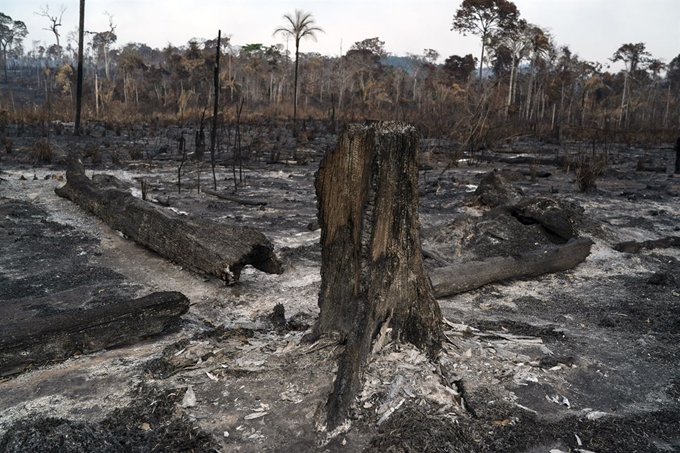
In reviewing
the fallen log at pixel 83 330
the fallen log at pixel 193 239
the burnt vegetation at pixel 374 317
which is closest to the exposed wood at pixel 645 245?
the burnt vegetation at pixel 374 317

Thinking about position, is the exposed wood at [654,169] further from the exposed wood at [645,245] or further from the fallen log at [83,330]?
the fallen log at [83,330]

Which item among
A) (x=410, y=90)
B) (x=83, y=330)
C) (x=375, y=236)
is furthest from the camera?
(x=410, y=90)

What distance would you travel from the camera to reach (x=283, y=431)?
2.50m

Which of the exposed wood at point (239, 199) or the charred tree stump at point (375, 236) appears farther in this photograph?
the exposed wood at point (239, 199)

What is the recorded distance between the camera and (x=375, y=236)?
3004mm

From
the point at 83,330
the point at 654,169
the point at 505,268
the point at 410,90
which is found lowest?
the point at 83,330

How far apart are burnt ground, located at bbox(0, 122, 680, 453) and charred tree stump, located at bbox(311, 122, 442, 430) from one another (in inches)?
6.2

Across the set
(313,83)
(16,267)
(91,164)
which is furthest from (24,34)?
(16,267)

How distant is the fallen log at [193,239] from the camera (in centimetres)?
470

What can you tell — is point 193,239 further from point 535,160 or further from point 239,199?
point 535,160

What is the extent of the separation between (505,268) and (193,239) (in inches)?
114

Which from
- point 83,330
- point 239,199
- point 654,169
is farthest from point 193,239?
point 654,169

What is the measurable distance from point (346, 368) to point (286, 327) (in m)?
1.26

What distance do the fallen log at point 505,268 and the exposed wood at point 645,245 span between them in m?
0.65
